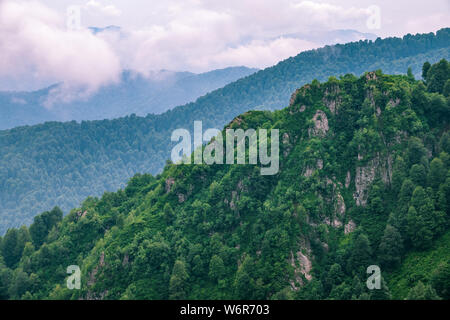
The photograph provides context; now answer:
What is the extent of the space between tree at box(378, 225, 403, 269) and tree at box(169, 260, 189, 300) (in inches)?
1026

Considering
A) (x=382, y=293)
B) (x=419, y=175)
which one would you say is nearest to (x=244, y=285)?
(x=382, y=293)

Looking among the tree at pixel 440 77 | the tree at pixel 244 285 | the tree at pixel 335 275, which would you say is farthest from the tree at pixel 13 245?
the tree at pixel 440 77

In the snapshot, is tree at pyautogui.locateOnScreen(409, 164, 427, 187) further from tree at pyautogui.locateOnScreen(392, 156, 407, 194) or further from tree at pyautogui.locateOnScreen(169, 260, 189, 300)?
tree at pyautogui.locateOnScreen(169, 260, 189, 300)

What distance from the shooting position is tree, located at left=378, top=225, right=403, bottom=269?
58594 millimetres

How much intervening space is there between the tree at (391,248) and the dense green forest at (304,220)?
0.46ft

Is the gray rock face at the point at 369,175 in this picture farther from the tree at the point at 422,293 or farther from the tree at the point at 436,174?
the tree at the point at 422,293

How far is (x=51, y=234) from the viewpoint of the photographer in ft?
283

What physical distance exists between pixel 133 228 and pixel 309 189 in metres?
28.0

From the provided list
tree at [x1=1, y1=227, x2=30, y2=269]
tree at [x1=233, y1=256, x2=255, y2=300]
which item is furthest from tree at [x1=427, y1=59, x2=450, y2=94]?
tree at [x1=1, y1=227, x2=30, y2=269]

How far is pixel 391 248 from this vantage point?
58625 millimetres

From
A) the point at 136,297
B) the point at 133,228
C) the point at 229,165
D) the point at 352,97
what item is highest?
the point at 352,97

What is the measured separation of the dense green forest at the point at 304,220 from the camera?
59344 mm
